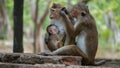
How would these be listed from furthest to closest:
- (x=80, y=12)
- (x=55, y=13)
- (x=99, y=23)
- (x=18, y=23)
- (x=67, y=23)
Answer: (x=99, y=23), (x=18, y=23), (x=80, y=12), (x=55, y=13), (x=67, y=23)

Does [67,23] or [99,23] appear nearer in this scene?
[67,23]

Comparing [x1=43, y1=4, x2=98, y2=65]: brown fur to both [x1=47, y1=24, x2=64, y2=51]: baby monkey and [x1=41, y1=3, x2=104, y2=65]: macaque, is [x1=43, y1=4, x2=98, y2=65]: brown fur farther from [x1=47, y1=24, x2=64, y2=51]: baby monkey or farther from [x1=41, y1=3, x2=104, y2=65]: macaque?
[x1=47, y1=24, x2=64, y2=51]: baby monkey

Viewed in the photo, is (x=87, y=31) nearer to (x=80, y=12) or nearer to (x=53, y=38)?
(x=80, y=12)

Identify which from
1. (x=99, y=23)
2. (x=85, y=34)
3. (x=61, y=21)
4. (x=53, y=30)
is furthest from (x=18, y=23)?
(x=99, y=23)

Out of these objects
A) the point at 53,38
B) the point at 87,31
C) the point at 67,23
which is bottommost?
the point at 53,38

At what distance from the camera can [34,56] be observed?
597 centimetres

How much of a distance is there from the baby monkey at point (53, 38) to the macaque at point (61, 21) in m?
0.11

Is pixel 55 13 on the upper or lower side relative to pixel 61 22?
upper

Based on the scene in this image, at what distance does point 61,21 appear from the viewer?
263 inches

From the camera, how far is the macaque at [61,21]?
6.53 metres

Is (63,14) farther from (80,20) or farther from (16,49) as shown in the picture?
(16,49)

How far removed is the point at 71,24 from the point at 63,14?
0.25 m

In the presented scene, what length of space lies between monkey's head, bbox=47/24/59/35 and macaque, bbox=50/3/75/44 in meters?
0.09

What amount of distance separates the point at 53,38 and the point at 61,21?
36 centimetres
